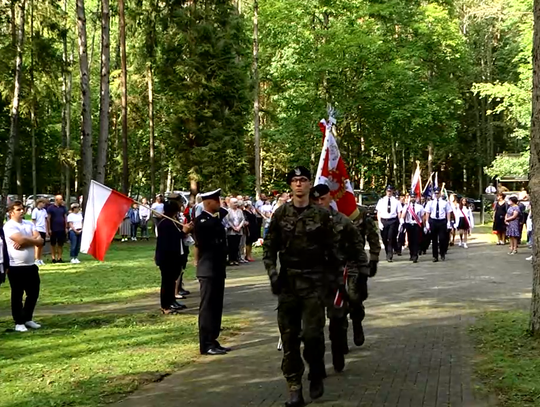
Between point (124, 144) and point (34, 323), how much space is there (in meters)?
21.8

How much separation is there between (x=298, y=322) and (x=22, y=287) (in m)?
5.45

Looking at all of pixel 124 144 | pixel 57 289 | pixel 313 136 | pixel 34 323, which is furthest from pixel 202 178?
pixel 34 323

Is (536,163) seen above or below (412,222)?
above

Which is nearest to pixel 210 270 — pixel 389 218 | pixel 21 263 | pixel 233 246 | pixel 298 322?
pixel 298 322

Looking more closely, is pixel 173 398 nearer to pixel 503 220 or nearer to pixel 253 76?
pixel 503 220

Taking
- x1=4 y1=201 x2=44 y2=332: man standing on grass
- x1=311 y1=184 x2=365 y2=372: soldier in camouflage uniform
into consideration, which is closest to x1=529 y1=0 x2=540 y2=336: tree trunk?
x1=311 y1=184 x2=365 y2=372: soldier in camouflage uniform

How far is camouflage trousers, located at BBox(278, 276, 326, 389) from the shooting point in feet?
21.3

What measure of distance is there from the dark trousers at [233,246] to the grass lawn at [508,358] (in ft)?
32.6

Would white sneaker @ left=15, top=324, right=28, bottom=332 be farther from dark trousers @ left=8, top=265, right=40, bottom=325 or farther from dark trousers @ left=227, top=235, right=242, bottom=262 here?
dark trousers @ left=227, top=235, right=242, bottom=262

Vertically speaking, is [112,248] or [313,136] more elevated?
[313,136]

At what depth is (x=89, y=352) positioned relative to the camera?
8.84 m

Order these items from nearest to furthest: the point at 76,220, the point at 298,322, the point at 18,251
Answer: the point at 298,322, the point at 18,251, the point at 76,220

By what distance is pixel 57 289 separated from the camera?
15.0 m

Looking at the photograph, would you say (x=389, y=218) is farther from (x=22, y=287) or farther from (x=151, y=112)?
(x=151, y=112)
